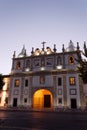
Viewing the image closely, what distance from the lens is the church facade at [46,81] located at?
30242 mm

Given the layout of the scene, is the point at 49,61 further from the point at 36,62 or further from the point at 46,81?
the point at 46,81

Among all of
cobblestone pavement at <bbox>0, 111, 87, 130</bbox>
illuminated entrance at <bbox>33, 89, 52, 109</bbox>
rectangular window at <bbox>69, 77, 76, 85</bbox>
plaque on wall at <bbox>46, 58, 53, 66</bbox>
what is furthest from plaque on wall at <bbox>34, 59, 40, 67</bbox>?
cobblestone pavement at <bbox>0, 111, 87, 130</bbox>

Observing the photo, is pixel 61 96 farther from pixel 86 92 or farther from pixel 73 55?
pixel 73 55

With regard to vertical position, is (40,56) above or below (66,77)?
above

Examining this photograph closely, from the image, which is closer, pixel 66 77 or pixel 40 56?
pixel 66 77

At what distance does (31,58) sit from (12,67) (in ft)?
18.7

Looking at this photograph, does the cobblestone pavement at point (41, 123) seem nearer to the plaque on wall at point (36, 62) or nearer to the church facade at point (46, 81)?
the church facade at point (46, 81)

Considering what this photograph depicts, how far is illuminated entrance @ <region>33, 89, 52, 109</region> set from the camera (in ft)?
109

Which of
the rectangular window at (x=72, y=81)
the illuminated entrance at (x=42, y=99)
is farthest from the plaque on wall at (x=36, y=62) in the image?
the rectangular window at (x=72, y=81)

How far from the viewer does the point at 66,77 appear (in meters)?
31.5

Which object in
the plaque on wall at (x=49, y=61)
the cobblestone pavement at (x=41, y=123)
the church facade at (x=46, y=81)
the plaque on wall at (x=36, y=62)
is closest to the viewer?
the cobblestone pavement at (x=41, y=123)

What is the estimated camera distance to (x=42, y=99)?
3422 centimetres

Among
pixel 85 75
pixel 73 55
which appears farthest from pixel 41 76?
pixel 85 75

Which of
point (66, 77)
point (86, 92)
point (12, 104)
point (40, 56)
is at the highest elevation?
point (40, 56)
